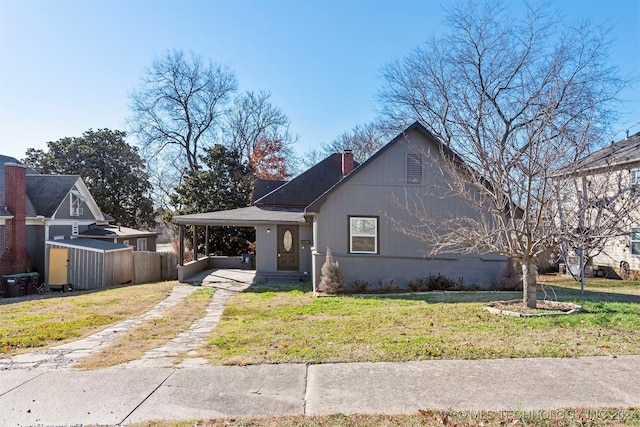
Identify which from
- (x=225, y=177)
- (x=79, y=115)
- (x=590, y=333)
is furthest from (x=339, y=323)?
(x=225, y=177)

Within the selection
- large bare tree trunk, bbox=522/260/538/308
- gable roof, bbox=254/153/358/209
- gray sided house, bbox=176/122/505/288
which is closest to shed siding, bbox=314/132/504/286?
gray sided house, bbox=176/122/505/288

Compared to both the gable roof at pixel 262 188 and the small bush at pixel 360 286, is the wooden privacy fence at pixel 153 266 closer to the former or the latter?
the gable roof at pixel 262 188

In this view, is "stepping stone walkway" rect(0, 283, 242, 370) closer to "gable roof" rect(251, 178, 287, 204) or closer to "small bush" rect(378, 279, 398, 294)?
"small bush" rect(378, 279, 398, 294)

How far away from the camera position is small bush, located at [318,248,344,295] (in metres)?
12.3

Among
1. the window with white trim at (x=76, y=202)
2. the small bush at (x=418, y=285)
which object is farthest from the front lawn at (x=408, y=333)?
the window with white trim at (x=76, y=202)

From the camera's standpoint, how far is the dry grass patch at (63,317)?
7078 millimetres

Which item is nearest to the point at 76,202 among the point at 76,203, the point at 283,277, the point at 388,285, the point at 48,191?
the point at 76,203

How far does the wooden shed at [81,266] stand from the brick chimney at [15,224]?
1.22 m

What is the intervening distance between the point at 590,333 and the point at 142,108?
35.1 metres

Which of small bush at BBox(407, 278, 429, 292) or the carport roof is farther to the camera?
the carport roof

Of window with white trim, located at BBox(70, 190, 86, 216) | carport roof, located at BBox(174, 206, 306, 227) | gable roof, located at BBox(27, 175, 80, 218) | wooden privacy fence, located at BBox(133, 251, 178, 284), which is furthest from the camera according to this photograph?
window with white trim, located at BBox(70, 190, 86, 216)

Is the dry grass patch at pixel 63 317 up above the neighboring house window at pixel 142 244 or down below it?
below

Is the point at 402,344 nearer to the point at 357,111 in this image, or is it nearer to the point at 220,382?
the point at 220,382

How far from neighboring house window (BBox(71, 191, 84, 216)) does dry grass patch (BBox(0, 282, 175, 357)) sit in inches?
407
